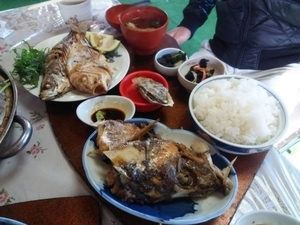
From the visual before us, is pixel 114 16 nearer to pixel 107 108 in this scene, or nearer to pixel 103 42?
pixel 103 42

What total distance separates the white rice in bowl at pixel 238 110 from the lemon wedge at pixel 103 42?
46 cm

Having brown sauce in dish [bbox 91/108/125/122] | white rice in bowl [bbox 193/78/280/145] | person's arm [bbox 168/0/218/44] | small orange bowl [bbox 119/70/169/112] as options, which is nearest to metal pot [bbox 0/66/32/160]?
brown sauce in dish [bbox 91/108/125/122]

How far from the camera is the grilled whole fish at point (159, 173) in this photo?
81 centimetres

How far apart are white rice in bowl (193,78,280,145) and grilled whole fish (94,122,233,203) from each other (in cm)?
14

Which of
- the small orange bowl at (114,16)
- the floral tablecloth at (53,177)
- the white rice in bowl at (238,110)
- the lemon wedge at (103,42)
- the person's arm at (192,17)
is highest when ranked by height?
the small orange bowl at (114,16)

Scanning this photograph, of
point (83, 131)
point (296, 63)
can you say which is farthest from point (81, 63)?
point (296, 63)

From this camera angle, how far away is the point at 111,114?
1101 mm

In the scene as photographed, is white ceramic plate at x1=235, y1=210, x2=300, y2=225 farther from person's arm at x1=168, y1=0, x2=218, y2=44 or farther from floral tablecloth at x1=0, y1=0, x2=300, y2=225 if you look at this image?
person's arm at x1=168, y1=0, x2=218, y2=44

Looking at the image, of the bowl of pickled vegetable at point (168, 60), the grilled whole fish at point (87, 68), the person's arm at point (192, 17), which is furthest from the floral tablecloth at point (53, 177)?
the person's arm at point (192, 17)

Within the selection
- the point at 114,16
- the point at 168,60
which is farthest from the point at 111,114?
the point at 114,16

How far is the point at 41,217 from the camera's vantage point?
88 cm

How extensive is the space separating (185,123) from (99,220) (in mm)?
447

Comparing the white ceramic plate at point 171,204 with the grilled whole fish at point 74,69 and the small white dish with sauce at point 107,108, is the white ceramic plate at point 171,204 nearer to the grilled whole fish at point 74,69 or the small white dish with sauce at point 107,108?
the small white dish with sauce at point 107,108

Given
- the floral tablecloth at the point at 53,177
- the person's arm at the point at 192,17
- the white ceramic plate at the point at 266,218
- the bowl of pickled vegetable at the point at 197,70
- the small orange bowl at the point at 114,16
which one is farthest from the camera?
the person's arm at the point at 192,17
